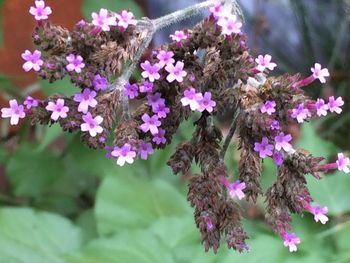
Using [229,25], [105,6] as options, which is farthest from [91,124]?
[105,6]

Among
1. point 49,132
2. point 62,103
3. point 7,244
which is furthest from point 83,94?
point 49,132

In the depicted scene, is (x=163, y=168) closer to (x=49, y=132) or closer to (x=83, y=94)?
(x=49, y=132)

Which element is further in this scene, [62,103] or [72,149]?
[72,149]

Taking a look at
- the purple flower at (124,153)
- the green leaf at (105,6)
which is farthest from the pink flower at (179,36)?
the green leaf at (105,6)

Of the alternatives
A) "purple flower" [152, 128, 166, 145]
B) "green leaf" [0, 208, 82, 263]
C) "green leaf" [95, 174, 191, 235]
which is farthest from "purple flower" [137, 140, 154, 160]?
"green leaf" [95, 174, 191, 235]

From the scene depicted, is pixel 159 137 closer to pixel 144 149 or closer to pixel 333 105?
pixel 144 149

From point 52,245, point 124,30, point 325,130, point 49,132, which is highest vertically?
point 325,130

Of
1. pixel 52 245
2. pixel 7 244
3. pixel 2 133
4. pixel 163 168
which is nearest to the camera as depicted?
pixel 7 244
